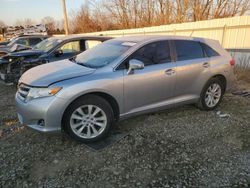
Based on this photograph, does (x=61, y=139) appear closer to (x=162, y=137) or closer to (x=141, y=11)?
(x=162, y=137)

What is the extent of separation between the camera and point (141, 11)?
86.9 ft

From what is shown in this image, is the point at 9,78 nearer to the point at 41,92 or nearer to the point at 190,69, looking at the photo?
the point at 41,92

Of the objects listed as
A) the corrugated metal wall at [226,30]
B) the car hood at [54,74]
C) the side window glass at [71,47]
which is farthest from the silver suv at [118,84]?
the corrugated metal wall at [226,30]

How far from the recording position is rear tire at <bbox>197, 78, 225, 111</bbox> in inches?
183

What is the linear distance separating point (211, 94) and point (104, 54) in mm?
2464

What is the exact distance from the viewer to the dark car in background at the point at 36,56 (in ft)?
21.1

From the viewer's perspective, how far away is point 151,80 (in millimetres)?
3809

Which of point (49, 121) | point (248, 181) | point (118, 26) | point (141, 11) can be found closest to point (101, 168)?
point (49, 121)

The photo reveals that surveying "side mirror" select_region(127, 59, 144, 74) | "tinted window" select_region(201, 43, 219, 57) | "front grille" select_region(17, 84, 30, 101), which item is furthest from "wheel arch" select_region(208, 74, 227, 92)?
"front grille" select_region(17, 84, 30, 101)

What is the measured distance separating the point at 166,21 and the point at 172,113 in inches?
768

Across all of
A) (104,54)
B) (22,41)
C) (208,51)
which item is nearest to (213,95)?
(208,51)

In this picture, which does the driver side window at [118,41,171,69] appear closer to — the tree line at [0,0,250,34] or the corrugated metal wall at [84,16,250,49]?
the corrugated metal wall at [84,16,250,49]

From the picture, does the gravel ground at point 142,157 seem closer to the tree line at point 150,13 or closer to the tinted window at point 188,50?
the tinted window at point 188,50

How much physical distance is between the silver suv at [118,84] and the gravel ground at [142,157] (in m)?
0.37
